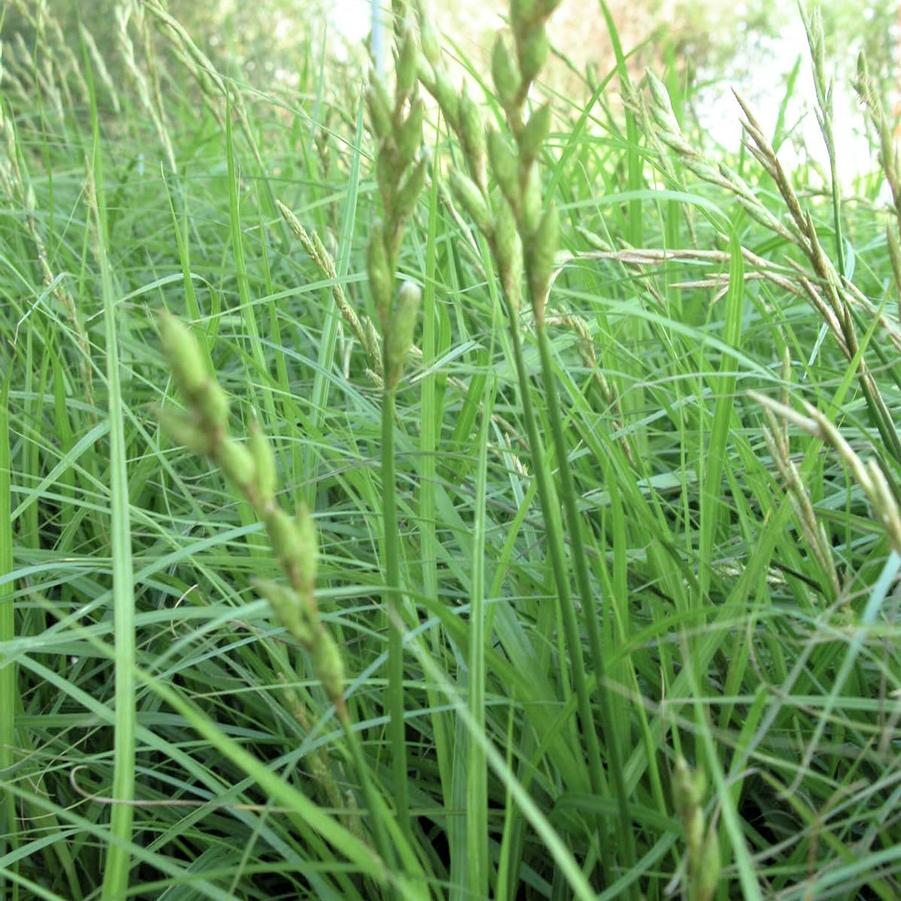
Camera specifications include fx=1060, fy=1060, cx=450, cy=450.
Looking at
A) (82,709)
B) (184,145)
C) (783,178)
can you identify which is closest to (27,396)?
(82,709)

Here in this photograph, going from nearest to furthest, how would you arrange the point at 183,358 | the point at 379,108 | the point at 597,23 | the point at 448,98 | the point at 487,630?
the point at 183,358 → the point at 379,108 → the point at 448,98 → the point at 487,630 → the point at 597,23

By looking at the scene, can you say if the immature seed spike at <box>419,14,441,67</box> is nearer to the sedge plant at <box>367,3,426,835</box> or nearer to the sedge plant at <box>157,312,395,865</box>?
the sedge plant at <box>367,3,426,835</box>

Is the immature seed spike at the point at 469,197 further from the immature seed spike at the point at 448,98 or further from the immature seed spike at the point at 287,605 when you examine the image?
the immature seed spike at the point at 287,605

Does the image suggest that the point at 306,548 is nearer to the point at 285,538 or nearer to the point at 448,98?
the point at 285,538

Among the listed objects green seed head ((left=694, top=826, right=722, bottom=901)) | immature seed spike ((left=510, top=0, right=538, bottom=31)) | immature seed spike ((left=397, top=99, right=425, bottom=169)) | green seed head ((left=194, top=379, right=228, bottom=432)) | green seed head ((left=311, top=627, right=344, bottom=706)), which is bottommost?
green seed head ((left=694, top=826, right=722, bottom=901))

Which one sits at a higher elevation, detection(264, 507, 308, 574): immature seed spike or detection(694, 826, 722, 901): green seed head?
detection(264, 507, 308, 574): immature seed spike

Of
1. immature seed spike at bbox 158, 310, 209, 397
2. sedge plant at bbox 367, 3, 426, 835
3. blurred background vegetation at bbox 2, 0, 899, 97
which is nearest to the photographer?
immature seed spike at bbox 158, 310, 209, 397

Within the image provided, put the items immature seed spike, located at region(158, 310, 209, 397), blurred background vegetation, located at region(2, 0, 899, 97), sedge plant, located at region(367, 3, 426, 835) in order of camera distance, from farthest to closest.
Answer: blurred background vegetation, located at region(2, 0, 899, 97) < sedge plant, located at region(367, 3, 426, 835) < immature seed spike, located at region(158, 310, 209, 397)

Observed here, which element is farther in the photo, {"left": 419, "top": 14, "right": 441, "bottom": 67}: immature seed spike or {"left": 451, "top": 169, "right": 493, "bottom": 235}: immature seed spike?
{"left": 419, "top": 14, "right": 441, "bottom": 67}: immature seed spike

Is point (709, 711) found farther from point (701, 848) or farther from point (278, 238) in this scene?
point (278, 238)

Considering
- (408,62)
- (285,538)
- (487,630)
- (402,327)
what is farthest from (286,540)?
(487,630)

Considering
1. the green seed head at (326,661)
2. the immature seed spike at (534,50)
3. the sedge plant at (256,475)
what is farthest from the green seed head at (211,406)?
the immature seed spike at (534,50)

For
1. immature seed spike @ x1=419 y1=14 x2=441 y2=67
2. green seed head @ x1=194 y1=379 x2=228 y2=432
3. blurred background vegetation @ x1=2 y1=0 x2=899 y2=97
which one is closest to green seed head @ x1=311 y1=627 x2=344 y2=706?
green seed head @ x1=194 y1=379 x2=228 y2=432
